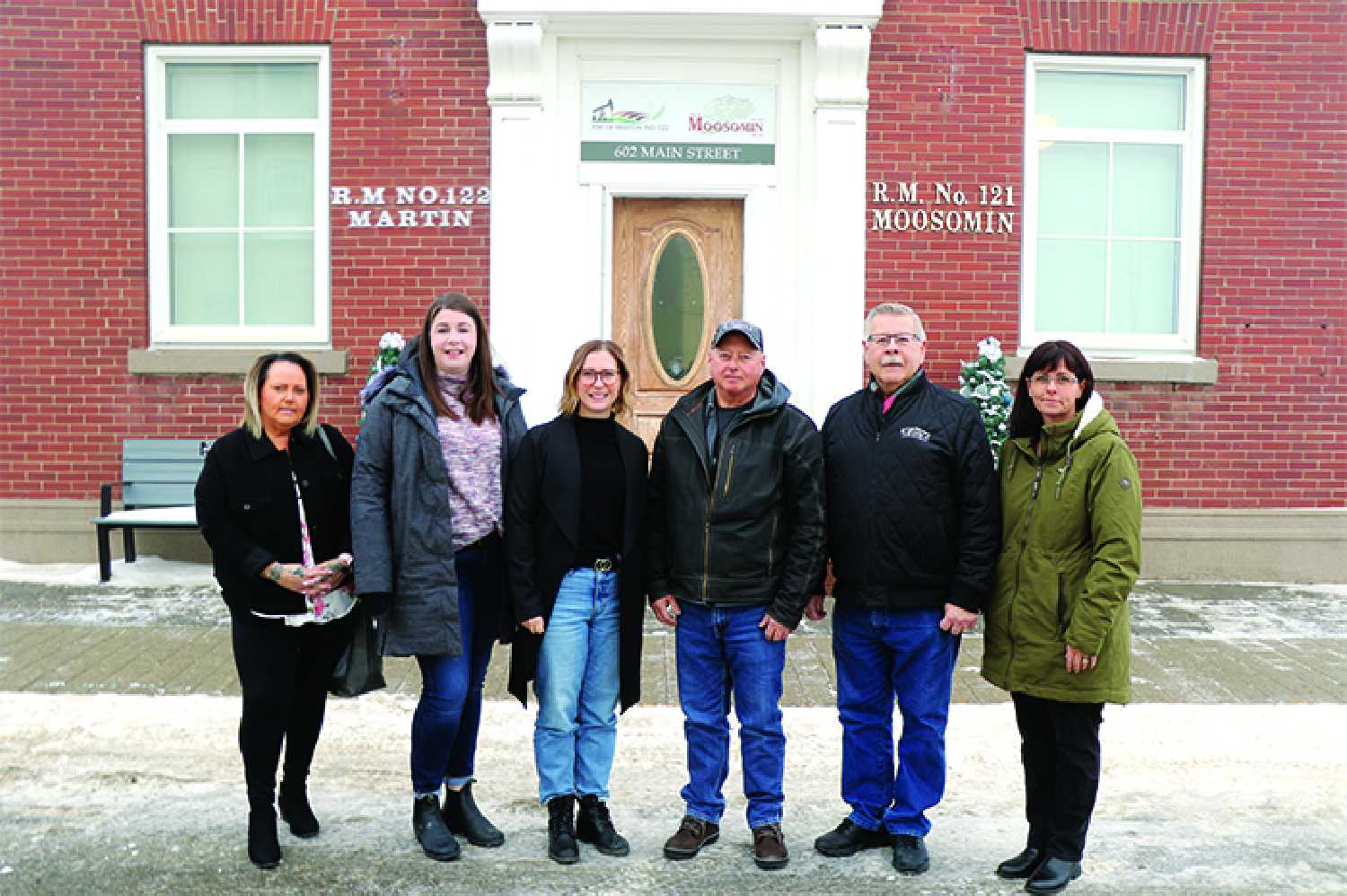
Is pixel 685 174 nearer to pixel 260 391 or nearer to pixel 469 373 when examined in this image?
pixel 469 373

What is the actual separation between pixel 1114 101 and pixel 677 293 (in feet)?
11.9

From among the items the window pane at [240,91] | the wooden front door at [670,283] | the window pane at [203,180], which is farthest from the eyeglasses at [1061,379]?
the window pane at [203,180]

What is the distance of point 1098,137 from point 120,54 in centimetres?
729

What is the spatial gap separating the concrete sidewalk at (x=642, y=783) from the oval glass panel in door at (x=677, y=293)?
2.89m

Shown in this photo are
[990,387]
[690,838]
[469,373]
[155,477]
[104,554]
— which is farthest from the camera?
[155,477]

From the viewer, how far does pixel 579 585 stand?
427 centimetres

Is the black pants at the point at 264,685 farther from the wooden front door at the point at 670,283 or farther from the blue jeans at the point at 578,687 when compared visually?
the wooden front door at the point at 670,283

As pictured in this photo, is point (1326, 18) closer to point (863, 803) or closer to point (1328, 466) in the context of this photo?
point (1328, 466)

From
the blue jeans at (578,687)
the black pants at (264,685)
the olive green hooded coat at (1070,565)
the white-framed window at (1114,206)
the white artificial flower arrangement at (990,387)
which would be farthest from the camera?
the white-framed window at (1114,206)

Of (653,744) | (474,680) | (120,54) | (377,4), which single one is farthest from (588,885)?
(120,54)

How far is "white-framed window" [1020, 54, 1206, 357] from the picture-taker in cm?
934

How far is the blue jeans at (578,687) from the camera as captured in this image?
4.27 metres

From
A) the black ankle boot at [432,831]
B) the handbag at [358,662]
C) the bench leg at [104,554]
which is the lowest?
the black ankle boot at [432,831]

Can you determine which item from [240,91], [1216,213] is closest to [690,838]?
[1216,213]
